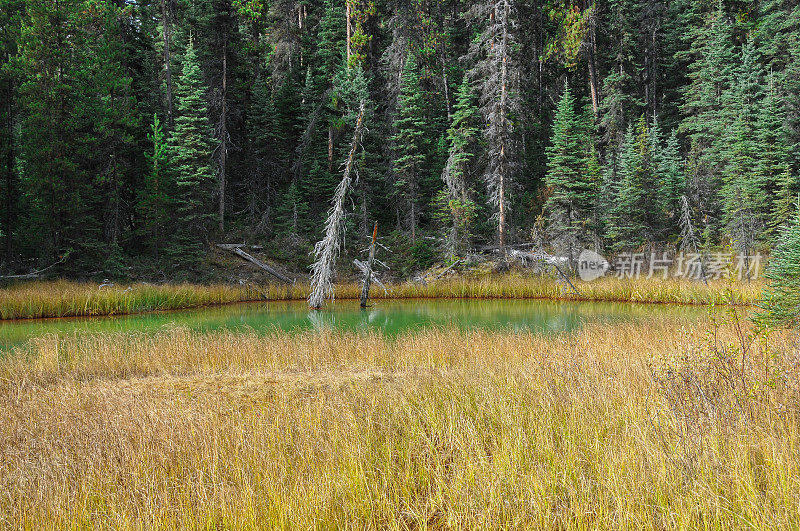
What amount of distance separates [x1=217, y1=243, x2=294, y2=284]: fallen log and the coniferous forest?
3.58 feet

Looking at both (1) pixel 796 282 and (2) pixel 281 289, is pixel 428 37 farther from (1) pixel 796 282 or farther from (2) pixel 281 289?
(1) pixel 796 282

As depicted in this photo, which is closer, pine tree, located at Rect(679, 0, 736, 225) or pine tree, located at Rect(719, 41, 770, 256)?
pine tree, located at Rect(719, 41, 770, 256)

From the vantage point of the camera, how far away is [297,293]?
24.7m

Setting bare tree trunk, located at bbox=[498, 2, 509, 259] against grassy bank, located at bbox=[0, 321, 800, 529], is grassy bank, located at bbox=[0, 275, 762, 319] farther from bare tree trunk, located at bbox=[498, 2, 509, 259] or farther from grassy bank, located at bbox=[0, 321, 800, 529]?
grassy bank, located at bbox=[0, 321, 800, 529]

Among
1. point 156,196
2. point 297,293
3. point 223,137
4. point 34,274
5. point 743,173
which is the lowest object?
point 297,293

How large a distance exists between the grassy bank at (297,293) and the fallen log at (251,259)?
1387mm

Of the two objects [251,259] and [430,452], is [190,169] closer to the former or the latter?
[251,259]

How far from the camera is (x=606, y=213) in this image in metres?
28.9

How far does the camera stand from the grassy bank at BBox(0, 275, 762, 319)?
58.6ft

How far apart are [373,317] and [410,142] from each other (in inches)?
573

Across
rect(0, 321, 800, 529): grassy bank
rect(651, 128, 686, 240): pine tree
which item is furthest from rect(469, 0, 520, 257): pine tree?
rect(0, 321, 800, 529): grassy bank

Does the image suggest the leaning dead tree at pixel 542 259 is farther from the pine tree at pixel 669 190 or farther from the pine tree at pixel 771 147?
the pine tree at pixel 771 147

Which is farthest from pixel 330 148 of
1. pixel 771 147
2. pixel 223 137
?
pixel 771 147

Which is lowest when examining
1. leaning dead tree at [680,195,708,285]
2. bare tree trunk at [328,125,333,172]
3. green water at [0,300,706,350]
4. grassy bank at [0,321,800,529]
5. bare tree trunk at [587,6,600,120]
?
green water at [0,300,706,350]
